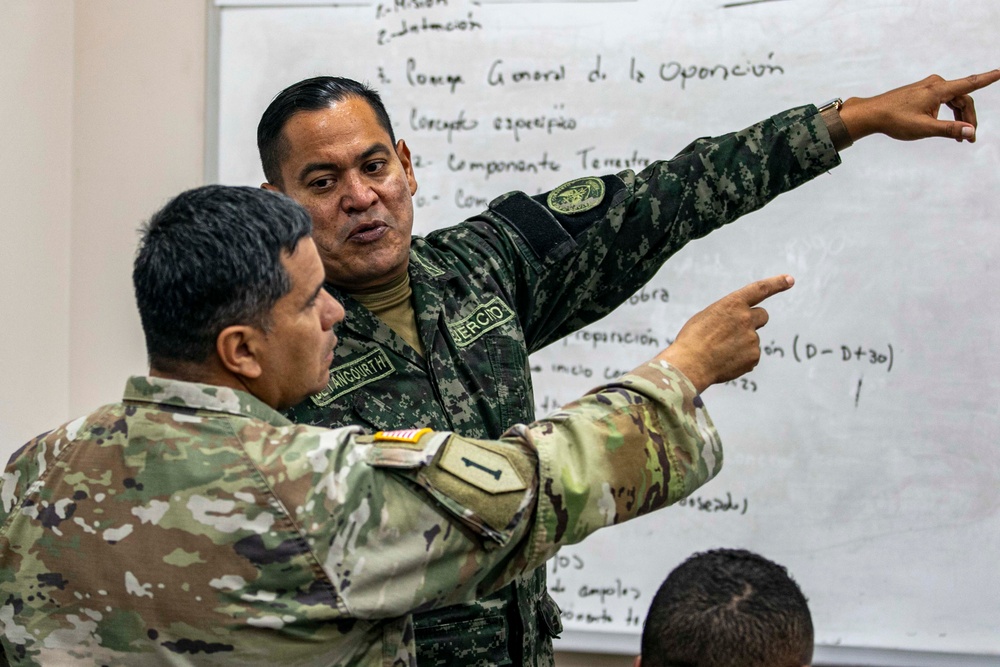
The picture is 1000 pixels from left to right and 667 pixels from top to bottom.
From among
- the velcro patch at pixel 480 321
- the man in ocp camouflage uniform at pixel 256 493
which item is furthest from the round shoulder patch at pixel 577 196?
the man in ocp camouflage uniform at pixel 256 493

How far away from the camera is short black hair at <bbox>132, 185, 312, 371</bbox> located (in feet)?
3.04

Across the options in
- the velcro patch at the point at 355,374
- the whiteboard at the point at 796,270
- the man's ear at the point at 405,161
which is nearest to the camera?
the velcro patch at the point at 355,374

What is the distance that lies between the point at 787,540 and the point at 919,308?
0.55 metres

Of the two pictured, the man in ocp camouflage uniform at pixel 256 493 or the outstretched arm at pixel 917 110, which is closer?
the man in ocp camouflage uniform at pixel 256 493

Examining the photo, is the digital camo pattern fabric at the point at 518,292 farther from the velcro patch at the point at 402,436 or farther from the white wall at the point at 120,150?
the white wall at the point at 120,150

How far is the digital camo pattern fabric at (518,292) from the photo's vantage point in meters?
1.32

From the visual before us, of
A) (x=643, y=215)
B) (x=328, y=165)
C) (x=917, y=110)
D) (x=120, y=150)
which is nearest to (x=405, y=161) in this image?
(x=328, y=165)

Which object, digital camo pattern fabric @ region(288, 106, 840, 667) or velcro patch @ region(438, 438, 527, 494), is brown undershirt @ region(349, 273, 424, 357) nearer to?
digital camo pattern fabric @ region(288, 106, 840, 667)

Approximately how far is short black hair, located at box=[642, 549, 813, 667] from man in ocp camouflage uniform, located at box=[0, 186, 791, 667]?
0.11 metres

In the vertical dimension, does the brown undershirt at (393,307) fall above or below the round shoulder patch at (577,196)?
below

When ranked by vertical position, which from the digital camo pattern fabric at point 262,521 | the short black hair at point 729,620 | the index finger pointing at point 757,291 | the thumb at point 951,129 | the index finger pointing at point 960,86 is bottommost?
the short black hair at point 729,620

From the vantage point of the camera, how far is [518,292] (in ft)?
4.95

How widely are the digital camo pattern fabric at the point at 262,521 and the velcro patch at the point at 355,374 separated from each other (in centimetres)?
36

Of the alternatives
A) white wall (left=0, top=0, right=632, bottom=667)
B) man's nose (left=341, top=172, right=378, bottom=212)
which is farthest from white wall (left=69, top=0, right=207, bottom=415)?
man's nose (left=341, top=172, right=378, bottom=212)
